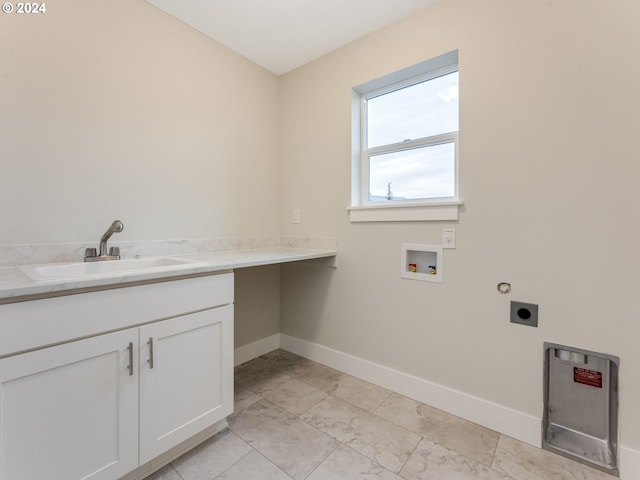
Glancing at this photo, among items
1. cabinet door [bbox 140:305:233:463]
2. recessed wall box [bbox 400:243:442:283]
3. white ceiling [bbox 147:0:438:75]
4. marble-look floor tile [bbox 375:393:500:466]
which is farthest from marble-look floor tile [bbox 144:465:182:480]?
white ceiling [bbox 147:0:438:75]

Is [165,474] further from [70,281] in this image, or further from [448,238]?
[448,238]

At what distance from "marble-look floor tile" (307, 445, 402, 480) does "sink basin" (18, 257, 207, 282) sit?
1086 mm

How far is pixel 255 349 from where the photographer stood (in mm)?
2438

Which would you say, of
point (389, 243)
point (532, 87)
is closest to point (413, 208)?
point (389, 243)

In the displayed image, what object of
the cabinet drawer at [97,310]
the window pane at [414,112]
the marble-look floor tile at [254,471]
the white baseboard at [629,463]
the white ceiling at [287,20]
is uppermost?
the white ceiling at [287,20]

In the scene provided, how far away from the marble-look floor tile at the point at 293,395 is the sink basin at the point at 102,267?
104 cm

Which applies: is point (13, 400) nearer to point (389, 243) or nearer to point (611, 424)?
point (389, 243)

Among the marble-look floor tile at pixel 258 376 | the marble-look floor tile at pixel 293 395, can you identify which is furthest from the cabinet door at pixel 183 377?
the marble-look floor tile at pixel 258 376

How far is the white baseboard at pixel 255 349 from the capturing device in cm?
231

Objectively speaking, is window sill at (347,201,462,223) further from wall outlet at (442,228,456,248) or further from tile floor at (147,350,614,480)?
tile floor at (147,350,614,480)

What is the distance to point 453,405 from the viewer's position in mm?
1693

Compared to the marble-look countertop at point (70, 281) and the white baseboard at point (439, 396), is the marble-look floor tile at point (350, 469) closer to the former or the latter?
the white baseboard at point (439, 396)

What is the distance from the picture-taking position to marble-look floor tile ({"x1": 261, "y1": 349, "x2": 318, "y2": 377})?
2.21 m

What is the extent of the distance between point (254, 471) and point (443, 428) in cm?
102
